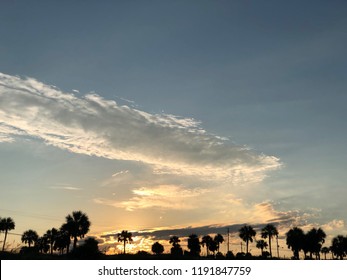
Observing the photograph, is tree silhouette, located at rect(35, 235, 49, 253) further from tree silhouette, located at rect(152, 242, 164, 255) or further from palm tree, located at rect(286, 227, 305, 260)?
palm tree, located at rect(286, 227, 305, 260)

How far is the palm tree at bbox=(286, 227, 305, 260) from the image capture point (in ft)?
426

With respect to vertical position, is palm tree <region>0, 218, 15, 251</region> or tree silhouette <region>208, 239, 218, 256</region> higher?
palm tree <region>0, 218, 15, 251</region>

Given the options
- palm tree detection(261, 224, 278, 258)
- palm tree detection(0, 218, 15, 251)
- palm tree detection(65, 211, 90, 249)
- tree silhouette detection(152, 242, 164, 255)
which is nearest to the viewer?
palm tree detection(65, 211, 90, 249)

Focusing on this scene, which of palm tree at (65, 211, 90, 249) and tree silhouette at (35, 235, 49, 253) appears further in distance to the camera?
tree silhouette at (35, 235, 49, 253)

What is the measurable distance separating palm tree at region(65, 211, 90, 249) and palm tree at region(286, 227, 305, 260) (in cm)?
7660

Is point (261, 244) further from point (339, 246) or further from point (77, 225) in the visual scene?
point (77, 225)

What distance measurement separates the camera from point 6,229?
12294 centimetres

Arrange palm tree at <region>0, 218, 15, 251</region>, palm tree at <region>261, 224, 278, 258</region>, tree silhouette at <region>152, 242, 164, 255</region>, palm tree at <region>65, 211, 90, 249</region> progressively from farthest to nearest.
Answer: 1. tree silhouette at <region>152, 242, 164, 255</region>
2. palm tree at <region>261, 224, 278, 258</region>
3. palm tree at <region>0, 218, 15, 251</region>
4. palm tree at <region>65, 211, 90, 249</region>

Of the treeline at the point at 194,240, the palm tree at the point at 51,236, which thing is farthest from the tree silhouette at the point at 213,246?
the palm tree at the point at 51,236

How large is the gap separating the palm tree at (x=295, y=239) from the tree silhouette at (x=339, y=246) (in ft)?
101

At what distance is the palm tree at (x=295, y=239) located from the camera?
130 m

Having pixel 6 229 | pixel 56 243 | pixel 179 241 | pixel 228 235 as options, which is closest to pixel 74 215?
pixel 56 243

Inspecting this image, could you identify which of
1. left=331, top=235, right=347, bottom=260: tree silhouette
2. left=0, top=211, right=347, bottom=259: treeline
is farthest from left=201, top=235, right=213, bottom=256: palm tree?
left=331, top=235, right=347, bottom=260: tree silhouette
